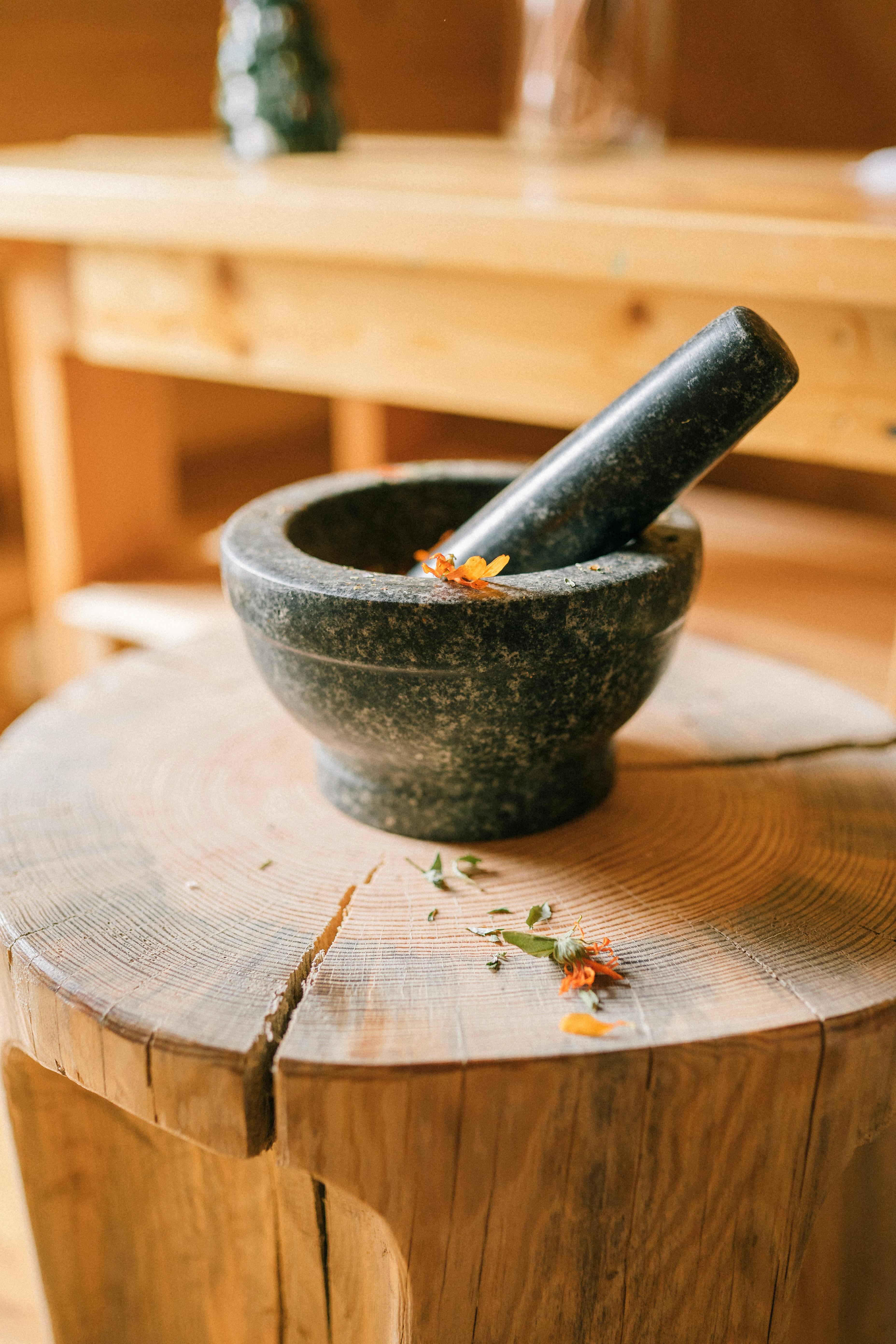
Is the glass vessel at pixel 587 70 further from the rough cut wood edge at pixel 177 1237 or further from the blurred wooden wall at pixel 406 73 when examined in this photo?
the rough cut wood edge at pixel 177 1237

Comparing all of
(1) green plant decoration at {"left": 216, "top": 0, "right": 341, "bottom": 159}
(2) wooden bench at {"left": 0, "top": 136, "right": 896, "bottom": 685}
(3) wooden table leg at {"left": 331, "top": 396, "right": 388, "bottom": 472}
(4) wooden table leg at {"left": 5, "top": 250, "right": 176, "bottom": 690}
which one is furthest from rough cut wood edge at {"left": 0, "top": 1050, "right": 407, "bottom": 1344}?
(3) wooden table leg at {"left": 331, "top": 396, "right": 388, "bottom": 472}

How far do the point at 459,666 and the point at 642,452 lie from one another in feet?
0.71

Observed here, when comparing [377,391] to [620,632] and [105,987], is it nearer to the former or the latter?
[620,632]

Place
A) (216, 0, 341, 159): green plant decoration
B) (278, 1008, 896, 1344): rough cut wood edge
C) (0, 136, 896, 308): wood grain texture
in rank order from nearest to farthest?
(278, 1008, 896, 1344): rough cut wood edge < (0, 136, 896, 308): wood grain texture < (216, 0, 341, 159): green plant decoration

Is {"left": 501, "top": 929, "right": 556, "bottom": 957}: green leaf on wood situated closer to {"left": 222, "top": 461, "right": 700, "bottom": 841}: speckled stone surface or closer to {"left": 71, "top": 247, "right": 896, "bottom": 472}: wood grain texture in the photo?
{"left": 222, "top": 461, "right": 700, "bottom": 841}: speckled stone surface

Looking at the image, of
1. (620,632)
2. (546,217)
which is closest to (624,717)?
(620,632)

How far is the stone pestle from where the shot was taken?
772 mm

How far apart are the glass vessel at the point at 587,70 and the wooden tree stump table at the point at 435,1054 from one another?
138 cm

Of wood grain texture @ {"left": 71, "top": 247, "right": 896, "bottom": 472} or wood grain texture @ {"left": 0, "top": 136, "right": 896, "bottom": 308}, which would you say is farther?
wood grain texture @ {"left": 71, "top": 247, "right": 896, "bottom": 472}

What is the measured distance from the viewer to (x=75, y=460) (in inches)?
77.5

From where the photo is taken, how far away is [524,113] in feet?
6.47

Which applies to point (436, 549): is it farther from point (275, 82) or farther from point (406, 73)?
point (406, 73)

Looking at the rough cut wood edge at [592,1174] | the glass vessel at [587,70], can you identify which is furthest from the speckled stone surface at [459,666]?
the glass vessel at [587,70]

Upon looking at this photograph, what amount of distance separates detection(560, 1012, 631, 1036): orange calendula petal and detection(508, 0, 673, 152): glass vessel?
5.52ft
